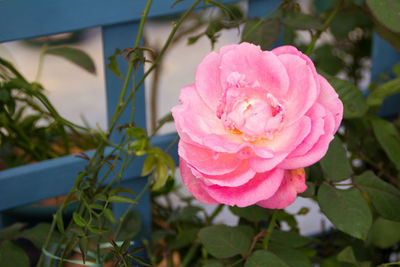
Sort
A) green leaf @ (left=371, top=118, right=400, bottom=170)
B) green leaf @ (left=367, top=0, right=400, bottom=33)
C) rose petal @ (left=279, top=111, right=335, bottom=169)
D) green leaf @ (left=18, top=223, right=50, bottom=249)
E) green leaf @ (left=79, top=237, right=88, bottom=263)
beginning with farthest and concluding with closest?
green leaf @ (left=371, top=118, right=400, bottom=170), green leaf @ (left=18, top=223, right=50, bottom=249), green leaf @ (left=367, top=0, right=400, bottom=33), green leaf @ (left=79, top=237, right=88, bottom=263), rose petal @ (left=279, top=111, right=335, bottom=169)

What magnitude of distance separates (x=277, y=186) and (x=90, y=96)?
1.70 m

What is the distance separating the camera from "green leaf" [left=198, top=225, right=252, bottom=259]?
711mm

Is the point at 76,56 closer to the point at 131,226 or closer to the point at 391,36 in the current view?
the point at 131,226

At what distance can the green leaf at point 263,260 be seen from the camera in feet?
2.20

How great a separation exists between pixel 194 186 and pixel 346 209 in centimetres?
26

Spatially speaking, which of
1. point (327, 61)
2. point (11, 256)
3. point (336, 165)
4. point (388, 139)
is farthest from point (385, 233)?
point (11, 256)

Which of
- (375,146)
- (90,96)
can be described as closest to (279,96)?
(375,146)

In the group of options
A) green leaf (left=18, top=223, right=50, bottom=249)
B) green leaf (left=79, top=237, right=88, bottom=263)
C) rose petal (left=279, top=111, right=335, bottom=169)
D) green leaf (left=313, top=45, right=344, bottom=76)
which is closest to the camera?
rose petal (left=279, top=111, right=335, bottom=169)

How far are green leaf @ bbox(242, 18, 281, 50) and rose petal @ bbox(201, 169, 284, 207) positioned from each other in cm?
36

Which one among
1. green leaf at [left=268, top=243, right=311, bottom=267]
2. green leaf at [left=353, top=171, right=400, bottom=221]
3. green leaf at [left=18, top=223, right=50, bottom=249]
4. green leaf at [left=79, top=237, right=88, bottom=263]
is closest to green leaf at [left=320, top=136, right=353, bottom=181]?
green leaf at [left=353, top=171, right=400, bottom=221]

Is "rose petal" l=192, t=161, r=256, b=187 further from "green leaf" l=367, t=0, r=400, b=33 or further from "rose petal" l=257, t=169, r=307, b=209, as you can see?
"green leaf" l=367, t=0, r=400, b=33

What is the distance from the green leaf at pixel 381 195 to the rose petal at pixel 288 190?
0.89ft

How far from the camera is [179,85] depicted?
7.05 feet

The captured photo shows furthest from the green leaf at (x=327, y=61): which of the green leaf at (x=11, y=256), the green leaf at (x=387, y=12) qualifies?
the green leaf at (x=11, y=256)
